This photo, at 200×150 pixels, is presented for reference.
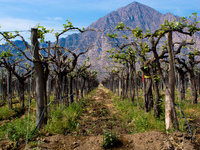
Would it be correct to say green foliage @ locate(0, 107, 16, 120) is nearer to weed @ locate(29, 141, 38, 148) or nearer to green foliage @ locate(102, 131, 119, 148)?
weed @ locate(29, 141, 38, 148)

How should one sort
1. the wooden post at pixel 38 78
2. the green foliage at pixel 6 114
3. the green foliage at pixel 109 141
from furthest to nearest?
the green foliage at pixel 6 114 < the wooden post at pixel 38 78 < the green foliage at pixel 109 141

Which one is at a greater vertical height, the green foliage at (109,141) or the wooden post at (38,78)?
the wooden post at (38,78)

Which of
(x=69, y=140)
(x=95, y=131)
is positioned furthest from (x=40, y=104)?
(x=95, y=131)

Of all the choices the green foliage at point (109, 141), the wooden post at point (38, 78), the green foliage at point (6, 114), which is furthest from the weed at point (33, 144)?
the green foliage at point (6, 114)

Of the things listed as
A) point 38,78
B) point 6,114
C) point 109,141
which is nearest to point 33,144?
point 109,141

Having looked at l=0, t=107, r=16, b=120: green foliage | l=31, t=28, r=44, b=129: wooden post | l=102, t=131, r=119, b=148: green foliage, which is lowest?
l=0, t=107, r=16, b=120: green foliage

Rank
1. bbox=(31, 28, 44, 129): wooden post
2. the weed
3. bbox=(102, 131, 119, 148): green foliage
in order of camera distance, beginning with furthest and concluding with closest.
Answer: bbox=(31, 28, 44, 129): wooden post → bbox=(102, 131, 119, 148): green foliage → the weed

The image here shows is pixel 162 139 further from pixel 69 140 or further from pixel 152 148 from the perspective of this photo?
pixel 69 140

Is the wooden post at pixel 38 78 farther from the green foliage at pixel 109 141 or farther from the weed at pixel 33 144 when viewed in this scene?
the green foliage at pixel 109 141

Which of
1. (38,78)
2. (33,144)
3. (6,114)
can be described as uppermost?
(38,78)

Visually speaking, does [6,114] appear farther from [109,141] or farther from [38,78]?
[109,141]

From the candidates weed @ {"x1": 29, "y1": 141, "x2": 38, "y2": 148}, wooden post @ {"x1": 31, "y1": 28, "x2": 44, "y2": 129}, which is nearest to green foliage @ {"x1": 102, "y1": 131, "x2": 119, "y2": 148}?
weed @ {"x1": 29, "y1": 141, "x2": 38, "y2": 148}

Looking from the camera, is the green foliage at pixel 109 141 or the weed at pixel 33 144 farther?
the green foliage at pixel 109 141

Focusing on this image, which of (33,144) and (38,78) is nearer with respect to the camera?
(33,144)
